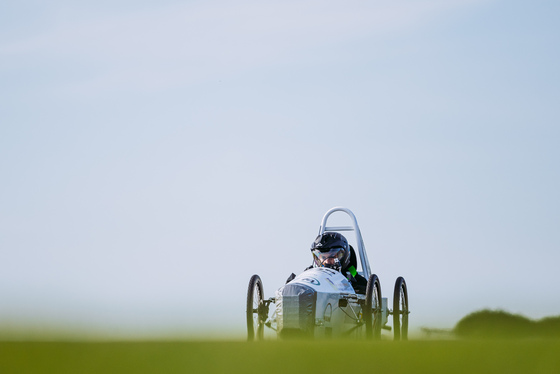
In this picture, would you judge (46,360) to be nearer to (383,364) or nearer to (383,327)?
(383,364)

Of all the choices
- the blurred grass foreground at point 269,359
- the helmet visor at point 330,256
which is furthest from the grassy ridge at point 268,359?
the helmet visor at point 330,256

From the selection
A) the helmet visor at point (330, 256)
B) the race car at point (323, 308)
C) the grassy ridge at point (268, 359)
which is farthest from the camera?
the helmet visor at point (330, 256)

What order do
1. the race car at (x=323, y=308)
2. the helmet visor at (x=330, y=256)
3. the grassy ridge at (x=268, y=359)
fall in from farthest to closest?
1. the helmet visor at (x=330, y=256)
2. the race car at (x=323, y=308)
3. the grassy ridge at (x=268, y=359)

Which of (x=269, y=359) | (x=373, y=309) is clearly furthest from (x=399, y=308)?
(x=269, y=359)

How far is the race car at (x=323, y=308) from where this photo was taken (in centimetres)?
1529

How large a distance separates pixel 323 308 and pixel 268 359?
12.3 metres

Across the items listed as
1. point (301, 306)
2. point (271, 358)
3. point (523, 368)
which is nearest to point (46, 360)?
point (271, 358)

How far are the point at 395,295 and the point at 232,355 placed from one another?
48.4ft

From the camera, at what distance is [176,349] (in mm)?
3695

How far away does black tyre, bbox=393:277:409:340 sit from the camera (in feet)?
58.7

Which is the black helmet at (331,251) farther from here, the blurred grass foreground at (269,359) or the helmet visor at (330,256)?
the blurred grass foreground at (269,359)

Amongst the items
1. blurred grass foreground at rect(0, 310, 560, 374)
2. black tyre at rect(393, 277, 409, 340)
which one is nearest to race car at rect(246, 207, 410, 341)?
black tyre at rect(393, 277, 409, 340)

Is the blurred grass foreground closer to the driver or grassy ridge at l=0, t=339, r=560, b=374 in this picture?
grassy ridge at l=0, t=339, r=560, b=374

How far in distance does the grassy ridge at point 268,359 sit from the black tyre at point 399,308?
14.1 m
